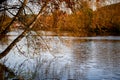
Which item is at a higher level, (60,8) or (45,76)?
(60,8)

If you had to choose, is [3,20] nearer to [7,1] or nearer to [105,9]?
[7,1]

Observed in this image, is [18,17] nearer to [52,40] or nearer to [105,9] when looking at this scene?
[52,40]

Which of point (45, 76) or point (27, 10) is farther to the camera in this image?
point (45, 76)

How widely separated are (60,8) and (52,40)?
1598mm

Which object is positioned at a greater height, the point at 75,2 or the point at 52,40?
the point at 75,2

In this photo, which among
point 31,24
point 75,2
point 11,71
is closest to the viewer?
point 75,2

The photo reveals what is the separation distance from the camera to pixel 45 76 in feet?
43.5

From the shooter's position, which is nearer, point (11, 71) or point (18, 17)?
point (18, 17)

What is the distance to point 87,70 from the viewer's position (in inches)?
710

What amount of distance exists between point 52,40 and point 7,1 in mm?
1702

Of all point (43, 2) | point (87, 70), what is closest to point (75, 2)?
point (43, 2)

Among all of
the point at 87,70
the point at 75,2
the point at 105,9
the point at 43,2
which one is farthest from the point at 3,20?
the point at 87,70

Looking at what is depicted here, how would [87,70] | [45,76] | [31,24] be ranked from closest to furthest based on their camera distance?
[31,24] → [45,76] → [87,70]

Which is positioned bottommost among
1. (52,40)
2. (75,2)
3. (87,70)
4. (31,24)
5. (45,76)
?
(87,70)
